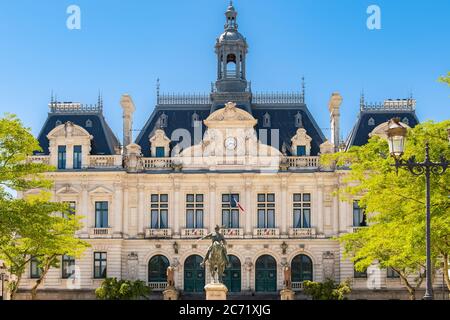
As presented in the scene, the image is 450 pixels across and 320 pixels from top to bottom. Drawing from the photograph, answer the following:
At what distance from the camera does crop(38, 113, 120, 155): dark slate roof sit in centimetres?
6228

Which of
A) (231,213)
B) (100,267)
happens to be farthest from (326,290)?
(100,267)

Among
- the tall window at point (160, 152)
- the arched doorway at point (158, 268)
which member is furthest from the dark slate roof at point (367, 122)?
the arched doorway at point (158, 268)

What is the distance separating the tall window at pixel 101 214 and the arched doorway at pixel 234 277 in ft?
30.4

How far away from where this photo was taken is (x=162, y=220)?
201 ft

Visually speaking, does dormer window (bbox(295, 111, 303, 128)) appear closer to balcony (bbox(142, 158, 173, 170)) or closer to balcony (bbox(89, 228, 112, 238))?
balcony (bbox(142, 158, 173, 170))

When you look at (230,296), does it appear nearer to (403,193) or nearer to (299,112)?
(299,112)

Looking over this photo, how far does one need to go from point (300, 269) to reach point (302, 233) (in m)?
2.56

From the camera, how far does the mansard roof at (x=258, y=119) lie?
63125 millimetres

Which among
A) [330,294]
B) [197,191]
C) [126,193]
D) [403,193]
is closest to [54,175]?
[126,193]

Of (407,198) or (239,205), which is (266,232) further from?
(407,198)

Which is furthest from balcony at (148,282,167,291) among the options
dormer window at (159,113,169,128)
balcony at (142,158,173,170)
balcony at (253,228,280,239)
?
dormer window at (159,113,169,128)

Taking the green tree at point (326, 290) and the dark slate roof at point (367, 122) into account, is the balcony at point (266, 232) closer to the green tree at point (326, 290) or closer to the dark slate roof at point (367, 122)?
the green tree at point (326, 290)

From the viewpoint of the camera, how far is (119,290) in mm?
53594

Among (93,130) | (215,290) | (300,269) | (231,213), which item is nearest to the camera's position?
(215,290)
